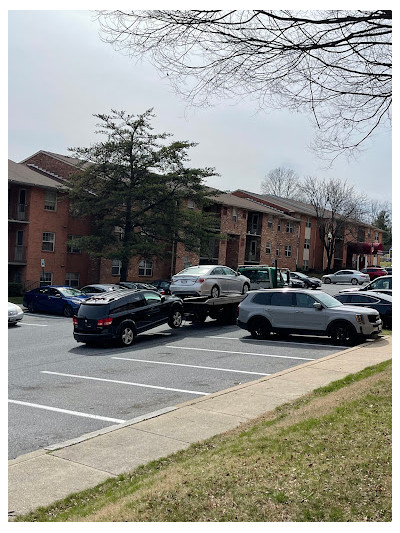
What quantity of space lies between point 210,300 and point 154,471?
44.7ft

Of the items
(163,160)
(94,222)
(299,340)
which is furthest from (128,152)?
(299,340)

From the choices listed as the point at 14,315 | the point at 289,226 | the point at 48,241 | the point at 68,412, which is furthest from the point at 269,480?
the point at 289,226

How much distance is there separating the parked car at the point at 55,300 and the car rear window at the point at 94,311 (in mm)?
9488

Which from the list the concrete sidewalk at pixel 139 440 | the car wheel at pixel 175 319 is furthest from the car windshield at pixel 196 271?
the concrete sidewalk at pixel 139 440

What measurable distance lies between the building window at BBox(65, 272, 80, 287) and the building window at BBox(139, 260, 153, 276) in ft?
18.9

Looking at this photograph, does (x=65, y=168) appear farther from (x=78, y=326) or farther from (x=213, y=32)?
(x=213, y=32)

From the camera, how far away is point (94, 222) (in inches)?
1577

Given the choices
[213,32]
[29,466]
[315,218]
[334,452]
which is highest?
[315,218]

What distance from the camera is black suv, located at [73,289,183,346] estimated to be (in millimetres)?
17312

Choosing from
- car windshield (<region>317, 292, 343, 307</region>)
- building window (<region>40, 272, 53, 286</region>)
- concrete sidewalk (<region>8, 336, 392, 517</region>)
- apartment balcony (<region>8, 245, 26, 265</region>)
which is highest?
apartment balcony (<region>8, 245, 26, 265</region>)

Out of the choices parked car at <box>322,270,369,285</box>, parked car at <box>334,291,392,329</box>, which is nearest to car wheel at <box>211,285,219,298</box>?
parked car at <box>334,291,392,329</box>

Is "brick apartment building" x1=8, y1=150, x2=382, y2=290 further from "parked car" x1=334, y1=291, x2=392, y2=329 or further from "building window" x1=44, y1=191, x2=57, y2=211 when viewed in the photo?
"parked car" x1=334, y1=291, x2=392, y2=329

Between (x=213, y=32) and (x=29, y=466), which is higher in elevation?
(x=213, y=32)

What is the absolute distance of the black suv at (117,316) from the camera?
1731 centimetres
